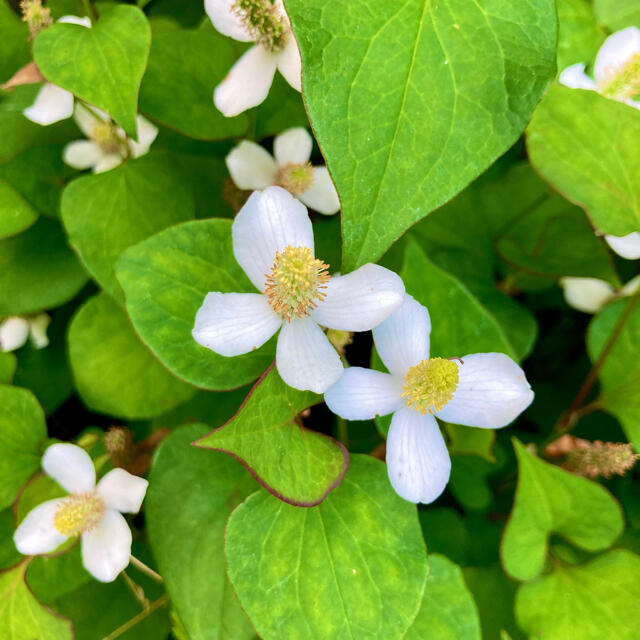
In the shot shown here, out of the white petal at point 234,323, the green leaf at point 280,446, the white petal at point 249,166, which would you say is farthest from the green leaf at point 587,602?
the white petal at point 249,166

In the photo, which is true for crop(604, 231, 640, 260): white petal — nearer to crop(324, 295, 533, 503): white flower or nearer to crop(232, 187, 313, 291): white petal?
crop(324, 295, 533, 503): white flower

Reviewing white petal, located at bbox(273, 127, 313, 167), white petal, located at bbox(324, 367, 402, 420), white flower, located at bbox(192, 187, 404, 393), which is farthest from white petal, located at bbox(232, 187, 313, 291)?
white petal, located at bbox(273, 127, 313, 167)

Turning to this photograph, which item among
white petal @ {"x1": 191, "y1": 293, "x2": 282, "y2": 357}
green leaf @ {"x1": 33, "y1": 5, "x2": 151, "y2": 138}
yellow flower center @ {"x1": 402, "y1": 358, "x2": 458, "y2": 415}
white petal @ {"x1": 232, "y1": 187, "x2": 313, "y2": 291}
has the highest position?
green leaf @ {"x1": 33, "y1": 5, "x2": 151, "y2": 138}

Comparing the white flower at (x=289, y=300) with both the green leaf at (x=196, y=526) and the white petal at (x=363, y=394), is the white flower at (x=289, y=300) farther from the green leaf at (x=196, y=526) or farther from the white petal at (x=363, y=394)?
the green leaf at (x=196, y=526)

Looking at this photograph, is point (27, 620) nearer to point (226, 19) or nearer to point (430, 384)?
point (430, 384)

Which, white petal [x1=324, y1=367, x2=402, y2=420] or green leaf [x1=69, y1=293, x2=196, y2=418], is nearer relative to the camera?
white petal [x1=324, y1=367, x2=402, y2=420]

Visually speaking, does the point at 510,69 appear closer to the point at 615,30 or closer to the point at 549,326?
the point at 615,30


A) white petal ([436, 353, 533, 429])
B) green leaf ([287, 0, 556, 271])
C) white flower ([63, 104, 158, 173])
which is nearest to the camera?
green leaf ([287, 0, 556, 271])
